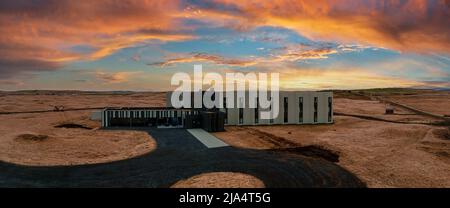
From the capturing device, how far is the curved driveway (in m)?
23.2

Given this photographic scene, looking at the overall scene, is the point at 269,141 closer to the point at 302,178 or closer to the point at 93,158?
the point at 302,178

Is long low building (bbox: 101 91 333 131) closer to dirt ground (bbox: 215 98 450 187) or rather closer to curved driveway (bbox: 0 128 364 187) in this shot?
dirt ground (bbox: 215 98 450 187)

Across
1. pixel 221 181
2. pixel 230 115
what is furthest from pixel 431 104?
pixel 221 181

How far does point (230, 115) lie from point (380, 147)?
27539mm

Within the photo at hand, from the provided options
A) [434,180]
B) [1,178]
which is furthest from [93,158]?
[434,180]

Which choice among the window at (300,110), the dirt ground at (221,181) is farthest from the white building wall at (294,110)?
the dirt ground at (221,181)

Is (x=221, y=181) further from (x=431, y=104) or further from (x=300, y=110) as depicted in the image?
(x=431, y=104)

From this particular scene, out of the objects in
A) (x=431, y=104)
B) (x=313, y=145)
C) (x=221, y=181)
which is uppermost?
(x=431, y=104)

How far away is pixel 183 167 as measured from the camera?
27281 millimetres

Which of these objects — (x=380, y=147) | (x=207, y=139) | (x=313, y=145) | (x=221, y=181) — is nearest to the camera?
(x=221, y=181)

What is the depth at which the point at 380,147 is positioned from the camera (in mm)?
36438

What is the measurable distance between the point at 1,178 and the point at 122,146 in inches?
540

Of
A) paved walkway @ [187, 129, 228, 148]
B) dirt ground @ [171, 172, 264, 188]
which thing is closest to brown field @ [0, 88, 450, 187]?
dirt ground @ [171, 172, 264, 188]

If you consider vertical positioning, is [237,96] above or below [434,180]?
above
